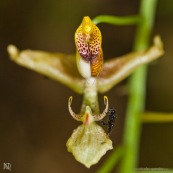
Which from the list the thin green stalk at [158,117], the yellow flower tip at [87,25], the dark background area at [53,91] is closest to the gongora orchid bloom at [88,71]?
the yellow flower tip at [87,25]

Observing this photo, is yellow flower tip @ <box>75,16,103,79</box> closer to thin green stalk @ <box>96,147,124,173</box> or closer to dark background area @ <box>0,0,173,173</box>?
thin green stalk @ <box>96,147,124,173</box>

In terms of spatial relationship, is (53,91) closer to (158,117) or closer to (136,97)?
(136,97)

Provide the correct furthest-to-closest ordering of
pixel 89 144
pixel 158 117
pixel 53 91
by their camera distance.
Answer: pixel 53 91 → pixel 158 117 → pixel 89 144

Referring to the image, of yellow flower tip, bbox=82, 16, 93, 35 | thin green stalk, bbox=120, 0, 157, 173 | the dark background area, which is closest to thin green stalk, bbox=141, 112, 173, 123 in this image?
thin green stalk, bbox=120, 0, 157, 173

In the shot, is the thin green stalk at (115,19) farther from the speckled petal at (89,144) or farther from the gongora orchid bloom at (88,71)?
the speckled petal at (89,144)

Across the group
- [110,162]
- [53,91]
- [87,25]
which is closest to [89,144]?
[110,162]
